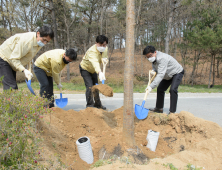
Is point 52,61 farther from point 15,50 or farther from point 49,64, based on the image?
point 15,50

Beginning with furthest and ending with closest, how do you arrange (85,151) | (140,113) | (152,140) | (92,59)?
(92,59)
(140,113)
(152,140)
(85,151)

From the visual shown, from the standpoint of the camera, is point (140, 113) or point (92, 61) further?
point (92, 61)

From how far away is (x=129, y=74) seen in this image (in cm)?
253

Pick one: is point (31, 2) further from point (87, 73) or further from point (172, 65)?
point (172, 65)

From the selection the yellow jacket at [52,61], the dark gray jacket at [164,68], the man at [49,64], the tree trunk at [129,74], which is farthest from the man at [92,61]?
the tree trunk at [129,74]

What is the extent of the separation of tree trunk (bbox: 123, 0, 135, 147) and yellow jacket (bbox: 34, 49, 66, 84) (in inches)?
76.9

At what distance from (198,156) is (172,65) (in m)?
2.33

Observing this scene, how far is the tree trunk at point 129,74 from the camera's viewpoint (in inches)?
95.7

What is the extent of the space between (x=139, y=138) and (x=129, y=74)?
1.43m

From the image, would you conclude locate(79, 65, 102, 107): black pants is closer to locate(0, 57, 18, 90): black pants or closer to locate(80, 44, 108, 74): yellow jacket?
locate(80, 44, 108, 74): yellow jacket

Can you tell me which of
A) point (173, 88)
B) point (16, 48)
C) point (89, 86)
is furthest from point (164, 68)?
point (16, 48)

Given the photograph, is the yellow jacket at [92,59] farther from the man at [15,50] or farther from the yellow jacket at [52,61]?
the man at [15,50]

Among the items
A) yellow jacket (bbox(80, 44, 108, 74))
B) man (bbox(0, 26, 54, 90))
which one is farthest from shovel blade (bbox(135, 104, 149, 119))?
man (bbox(0, 26, 54, 90))

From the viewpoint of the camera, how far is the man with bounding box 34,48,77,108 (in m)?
3.72
